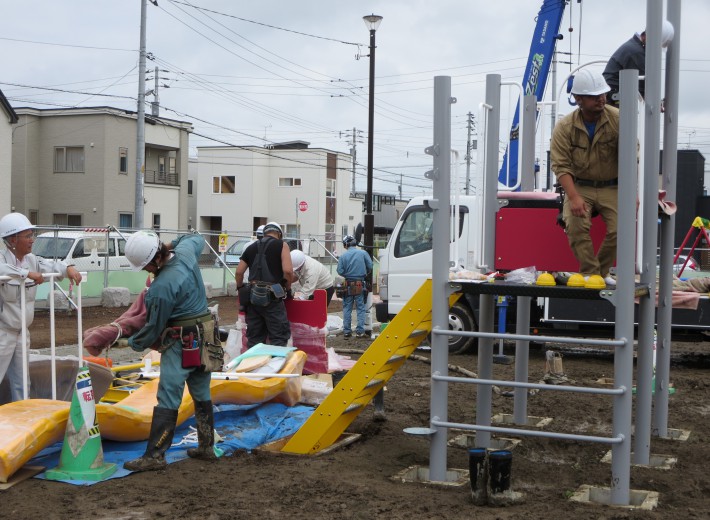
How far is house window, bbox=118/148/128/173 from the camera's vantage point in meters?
41.2

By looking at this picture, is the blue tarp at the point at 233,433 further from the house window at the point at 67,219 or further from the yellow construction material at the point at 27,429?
the house window at the point at 67,219

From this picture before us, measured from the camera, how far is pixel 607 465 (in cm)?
689

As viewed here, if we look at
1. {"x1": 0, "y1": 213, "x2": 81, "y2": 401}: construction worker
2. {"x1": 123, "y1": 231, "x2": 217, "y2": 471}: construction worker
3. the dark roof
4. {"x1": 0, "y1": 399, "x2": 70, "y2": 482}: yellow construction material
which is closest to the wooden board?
{"x1": 123, "y1": 231, "x2": 217, "y2": 471}: construction worker

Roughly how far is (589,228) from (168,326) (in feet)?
10.3

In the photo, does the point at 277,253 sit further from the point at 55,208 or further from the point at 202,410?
the point at 55,208

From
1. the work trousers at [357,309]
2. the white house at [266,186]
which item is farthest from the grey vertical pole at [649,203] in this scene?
the white house at [266,186]

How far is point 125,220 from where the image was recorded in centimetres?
4197

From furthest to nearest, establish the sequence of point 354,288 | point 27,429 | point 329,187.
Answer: point 329,187, point 354,288, point 27,429

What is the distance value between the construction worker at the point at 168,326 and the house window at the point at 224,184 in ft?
160

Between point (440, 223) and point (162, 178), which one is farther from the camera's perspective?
point (162, 178)

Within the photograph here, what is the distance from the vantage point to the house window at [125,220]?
136 ft

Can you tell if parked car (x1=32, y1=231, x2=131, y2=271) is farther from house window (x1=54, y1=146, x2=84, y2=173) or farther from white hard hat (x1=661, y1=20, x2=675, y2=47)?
house window (x1=54, y1=146, x2=84, y2=173)

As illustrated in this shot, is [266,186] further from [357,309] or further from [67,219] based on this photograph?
[357,309]

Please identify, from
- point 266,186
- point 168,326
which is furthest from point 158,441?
point 266,186
